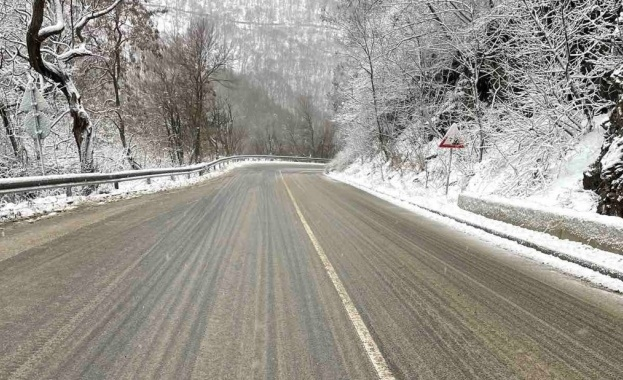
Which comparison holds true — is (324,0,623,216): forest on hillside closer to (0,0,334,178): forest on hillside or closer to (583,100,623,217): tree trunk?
(583,100,623,217): tree trunk

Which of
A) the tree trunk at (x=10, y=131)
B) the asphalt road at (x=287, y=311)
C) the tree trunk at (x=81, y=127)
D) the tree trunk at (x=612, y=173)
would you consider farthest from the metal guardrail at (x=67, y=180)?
the tree trunk at (x=612, y=173)

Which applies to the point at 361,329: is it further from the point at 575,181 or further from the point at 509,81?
the point at 509,81

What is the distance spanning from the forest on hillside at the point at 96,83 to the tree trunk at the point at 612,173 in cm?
1528

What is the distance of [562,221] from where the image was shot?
7434 mm

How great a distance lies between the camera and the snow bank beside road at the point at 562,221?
6277 mm

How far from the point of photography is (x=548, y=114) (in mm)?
12000

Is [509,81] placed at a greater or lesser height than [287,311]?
greater

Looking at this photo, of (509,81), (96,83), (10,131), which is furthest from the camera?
(96,83)

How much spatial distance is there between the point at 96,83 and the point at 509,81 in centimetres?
2376

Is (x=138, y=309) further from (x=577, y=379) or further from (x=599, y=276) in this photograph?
(x=599, y=276)

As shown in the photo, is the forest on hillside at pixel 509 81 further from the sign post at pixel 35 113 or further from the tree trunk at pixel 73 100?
the tree trunk at pixel 73 100

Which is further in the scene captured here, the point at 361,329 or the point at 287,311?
the point at 287,311

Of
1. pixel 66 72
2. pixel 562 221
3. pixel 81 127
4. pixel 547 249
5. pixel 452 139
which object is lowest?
pixel 547 249

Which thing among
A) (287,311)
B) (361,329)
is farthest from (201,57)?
(361,329)
